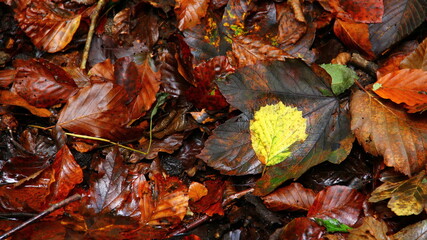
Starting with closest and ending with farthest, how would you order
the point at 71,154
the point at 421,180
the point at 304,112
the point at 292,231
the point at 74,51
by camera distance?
the point at 421,180 < the point at 292,231 < the point at 304,112 < the point at 71,154 < the point at 74,51

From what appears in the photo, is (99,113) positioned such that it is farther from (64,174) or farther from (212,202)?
(212,202)

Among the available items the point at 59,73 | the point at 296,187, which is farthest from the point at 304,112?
the point at 59,73

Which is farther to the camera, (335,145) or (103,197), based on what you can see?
(103,197)

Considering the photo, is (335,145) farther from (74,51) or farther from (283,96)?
(74,51)

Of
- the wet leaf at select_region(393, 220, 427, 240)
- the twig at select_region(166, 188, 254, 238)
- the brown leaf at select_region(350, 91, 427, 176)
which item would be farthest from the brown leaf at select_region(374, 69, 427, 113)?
the twig at select_region(166, 188, 254, 238)


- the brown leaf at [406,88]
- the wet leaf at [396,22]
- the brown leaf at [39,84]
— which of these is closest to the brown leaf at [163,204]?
the brown leaf at [39,84]

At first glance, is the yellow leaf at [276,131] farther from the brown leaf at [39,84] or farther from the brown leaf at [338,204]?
the brown leaf at [39,84]

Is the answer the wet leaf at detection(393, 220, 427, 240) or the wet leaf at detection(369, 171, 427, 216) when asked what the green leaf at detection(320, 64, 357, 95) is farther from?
the wet leaf at detection(393, 220, 427, 240)

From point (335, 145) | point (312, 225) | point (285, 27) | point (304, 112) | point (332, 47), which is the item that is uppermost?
point (285, 27)
